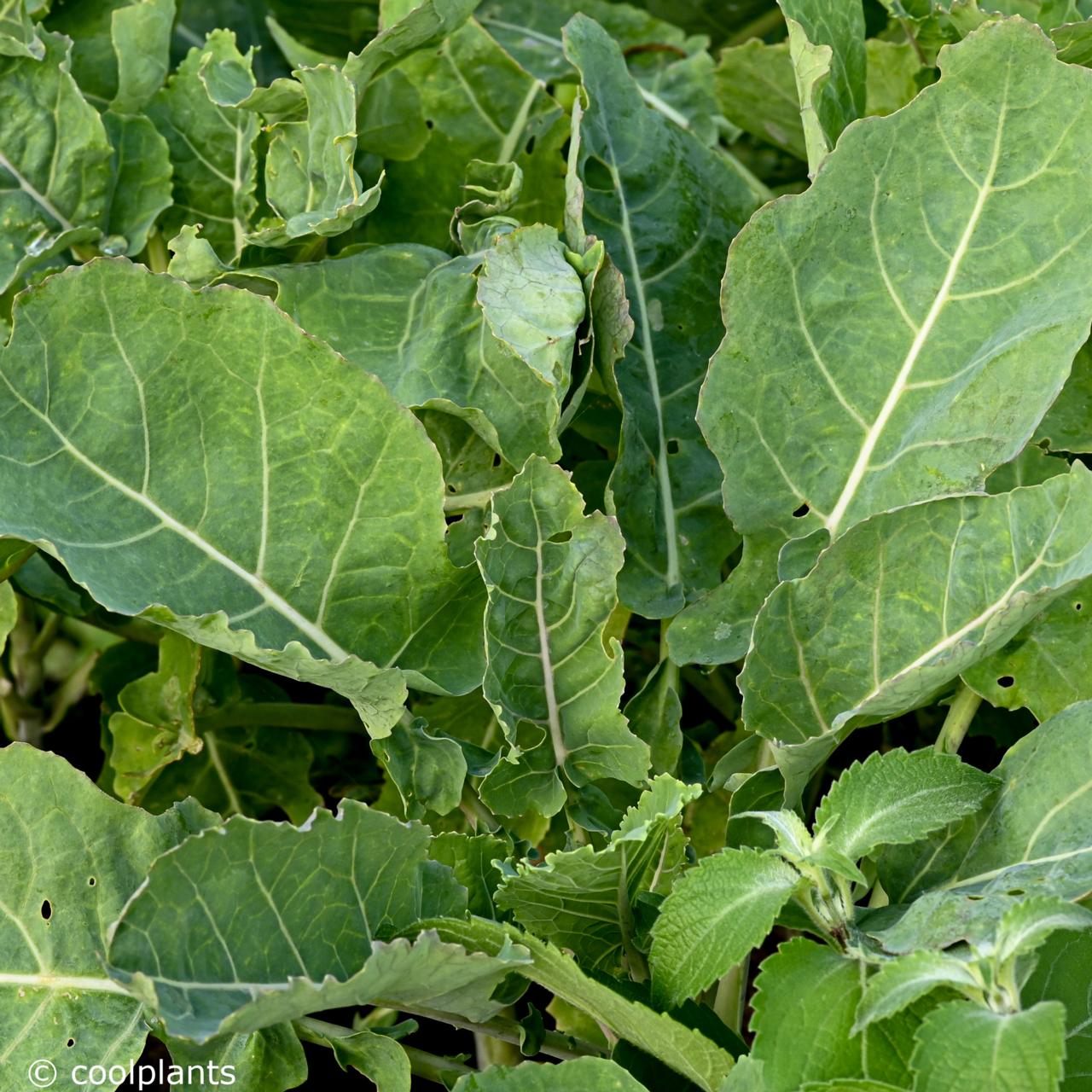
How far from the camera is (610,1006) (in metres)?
0.71

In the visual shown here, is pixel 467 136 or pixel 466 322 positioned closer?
pixel 466 322

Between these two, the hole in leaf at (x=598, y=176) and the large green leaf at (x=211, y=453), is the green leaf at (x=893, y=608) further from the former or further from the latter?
the hole in leaf at (x=598, y=176)

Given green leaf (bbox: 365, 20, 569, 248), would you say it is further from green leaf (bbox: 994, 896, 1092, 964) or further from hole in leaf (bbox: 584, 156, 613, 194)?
Result: green leaf (bbox: 994, 896, 1092, 964)

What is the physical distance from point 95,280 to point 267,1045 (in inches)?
19.3

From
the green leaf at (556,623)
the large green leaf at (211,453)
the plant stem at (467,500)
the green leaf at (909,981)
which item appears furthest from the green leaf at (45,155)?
the green leaf at (909,981)

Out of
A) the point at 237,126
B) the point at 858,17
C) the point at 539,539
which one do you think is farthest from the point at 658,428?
the point at 237,126

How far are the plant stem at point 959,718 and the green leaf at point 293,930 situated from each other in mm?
374

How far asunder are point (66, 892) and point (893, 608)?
1.79 feet

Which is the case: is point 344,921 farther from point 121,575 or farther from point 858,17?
point 858,17

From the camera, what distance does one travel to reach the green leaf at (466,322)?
89 centimetres

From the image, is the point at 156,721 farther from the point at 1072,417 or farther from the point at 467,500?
the point at 1072,417

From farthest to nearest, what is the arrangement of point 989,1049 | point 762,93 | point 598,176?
point 762,93
point 598,176
point 989,1049

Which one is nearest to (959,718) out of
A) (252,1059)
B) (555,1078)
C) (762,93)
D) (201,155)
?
(555,1078)

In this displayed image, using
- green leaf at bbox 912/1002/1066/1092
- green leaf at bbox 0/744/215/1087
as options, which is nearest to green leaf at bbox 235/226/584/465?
green leaf at bbox 0/744/215/1087
